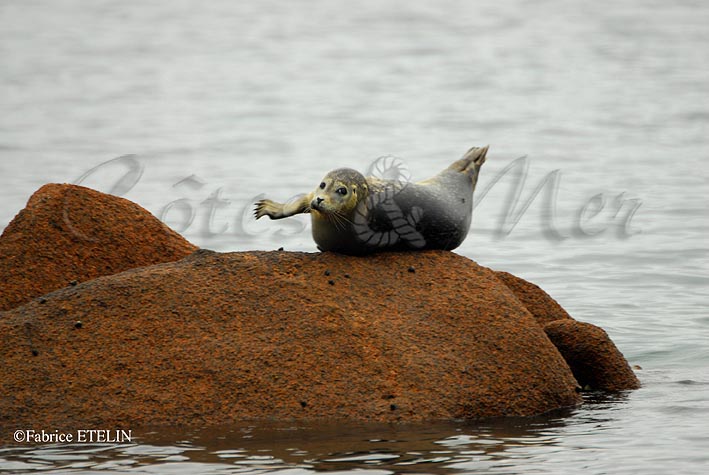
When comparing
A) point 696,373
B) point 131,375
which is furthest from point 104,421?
point 696,373

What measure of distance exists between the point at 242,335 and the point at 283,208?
93cm

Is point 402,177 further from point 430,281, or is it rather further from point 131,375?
point 131,375

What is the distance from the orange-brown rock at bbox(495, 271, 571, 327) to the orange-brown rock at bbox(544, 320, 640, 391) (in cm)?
35

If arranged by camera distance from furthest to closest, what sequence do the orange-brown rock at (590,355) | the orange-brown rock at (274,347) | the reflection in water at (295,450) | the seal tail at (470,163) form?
the seal tail at (470,163) → the orange-brown rock at (590,355) → the orange-brown rock at (274,347) → the reflection in water at (295,450)

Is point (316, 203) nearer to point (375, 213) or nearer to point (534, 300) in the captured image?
point (375, 213)

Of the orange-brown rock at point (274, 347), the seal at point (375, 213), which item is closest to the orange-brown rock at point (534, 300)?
the seal at point (375, 213)

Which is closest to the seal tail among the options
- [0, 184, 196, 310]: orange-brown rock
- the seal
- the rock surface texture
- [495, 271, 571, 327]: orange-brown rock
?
the seal

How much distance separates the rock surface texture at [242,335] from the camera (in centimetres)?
680

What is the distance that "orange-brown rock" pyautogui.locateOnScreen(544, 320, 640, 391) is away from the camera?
8.18 meters

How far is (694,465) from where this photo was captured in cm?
654

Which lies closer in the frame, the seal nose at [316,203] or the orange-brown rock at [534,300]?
the seal nose at [316,203]

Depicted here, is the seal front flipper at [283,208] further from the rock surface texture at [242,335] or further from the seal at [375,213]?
the rock surface texture at [242,335]

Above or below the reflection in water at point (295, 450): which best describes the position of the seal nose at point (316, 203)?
above

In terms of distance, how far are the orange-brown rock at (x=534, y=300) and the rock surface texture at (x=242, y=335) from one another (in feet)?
2.22
